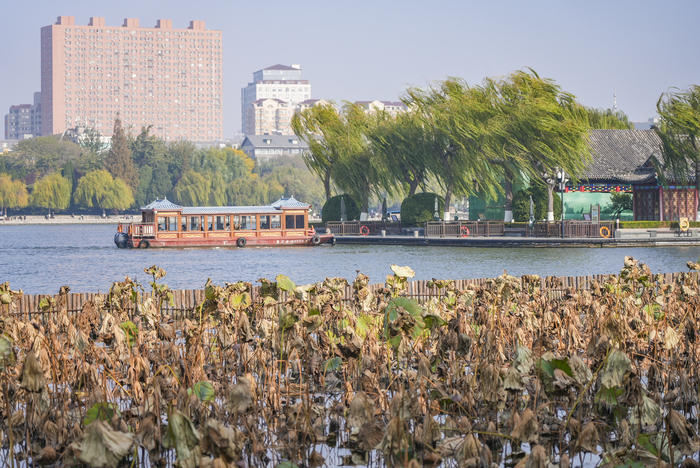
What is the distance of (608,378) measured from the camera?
5.04 meters

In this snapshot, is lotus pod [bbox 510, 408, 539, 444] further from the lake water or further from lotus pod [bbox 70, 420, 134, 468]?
the lake water

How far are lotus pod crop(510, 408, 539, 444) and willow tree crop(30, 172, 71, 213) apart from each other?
317ft

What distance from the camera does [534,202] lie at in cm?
4281

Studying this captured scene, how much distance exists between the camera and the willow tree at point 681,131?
40.0m

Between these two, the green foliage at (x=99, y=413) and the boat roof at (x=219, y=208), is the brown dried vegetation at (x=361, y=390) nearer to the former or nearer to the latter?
the green foliage at (x=99, y=413)

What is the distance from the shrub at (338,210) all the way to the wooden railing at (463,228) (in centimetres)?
749

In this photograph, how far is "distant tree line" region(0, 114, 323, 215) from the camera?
3787 inches

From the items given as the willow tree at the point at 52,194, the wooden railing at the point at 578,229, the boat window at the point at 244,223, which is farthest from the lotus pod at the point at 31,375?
the willow tree at the point at 52,194

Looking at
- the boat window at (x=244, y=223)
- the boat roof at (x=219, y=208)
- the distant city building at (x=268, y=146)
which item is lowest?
the boat window at (x=244, y=223)

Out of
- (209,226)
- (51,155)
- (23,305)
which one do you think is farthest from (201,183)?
(23,305)

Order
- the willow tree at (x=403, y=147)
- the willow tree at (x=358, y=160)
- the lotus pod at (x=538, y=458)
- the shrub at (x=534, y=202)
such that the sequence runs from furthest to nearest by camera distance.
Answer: the willow tree at (x=358, y=160) < the willow tree at (x=403, y=147) < the shrub at (x=534, y=202) < the lotus pod at (x=538, y=458)

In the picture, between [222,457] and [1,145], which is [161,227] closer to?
[222,457]

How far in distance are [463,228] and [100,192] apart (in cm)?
6262

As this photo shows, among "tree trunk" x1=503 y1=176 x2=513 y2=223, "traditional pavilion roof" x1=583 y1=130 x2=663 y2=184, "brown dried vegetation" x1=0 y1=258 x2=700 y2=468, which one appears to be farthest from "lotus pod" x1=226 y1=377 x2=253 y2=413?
"traditional pavilion roof" x1=583 y1=130 x2=663 y2=184
